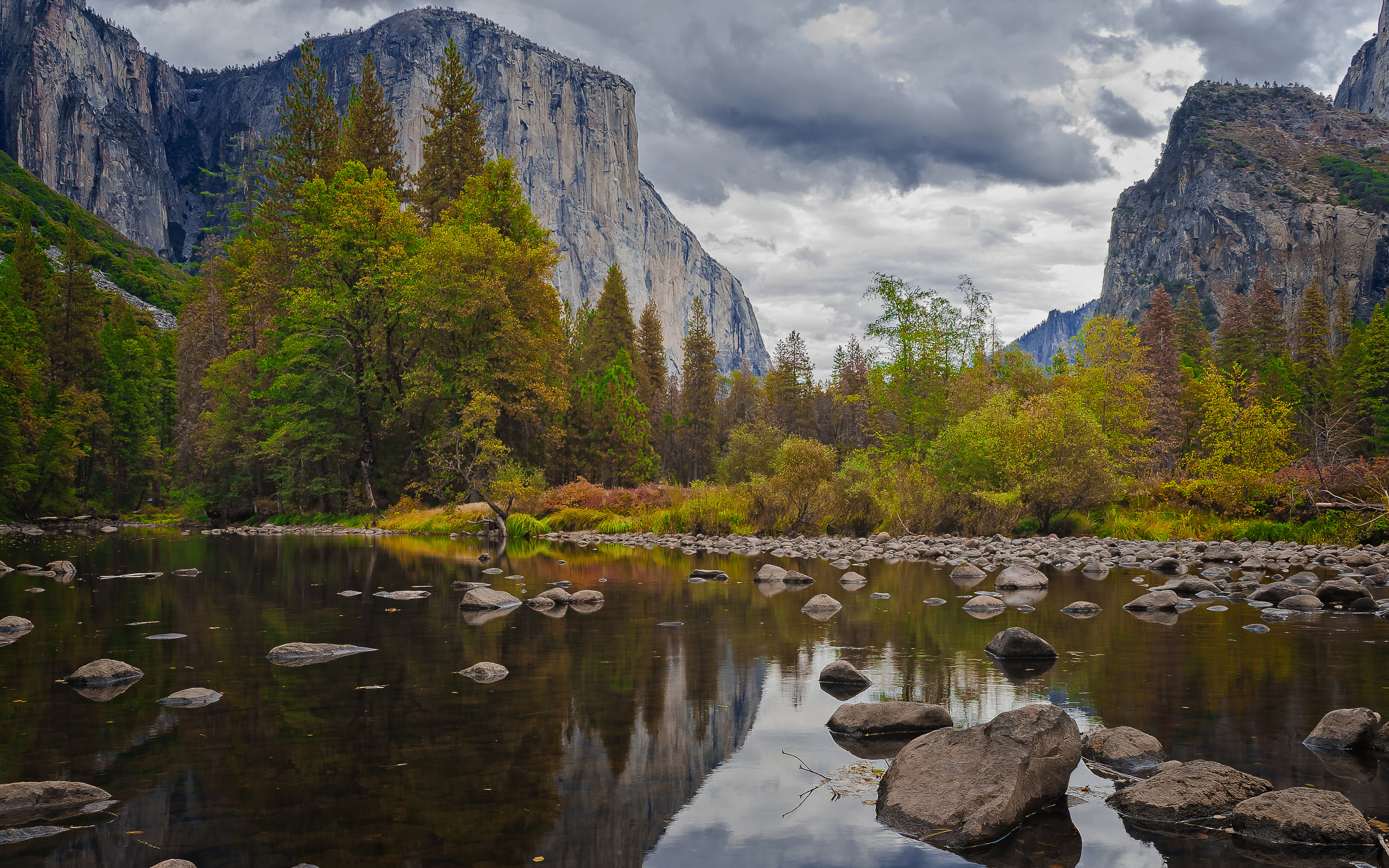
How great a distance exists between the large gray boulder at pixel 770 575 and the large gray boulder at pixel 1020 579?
3882 mm

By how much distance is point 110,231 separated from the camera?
10962cm

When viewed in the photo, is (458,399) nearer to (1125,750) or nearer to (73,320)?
(73,320)

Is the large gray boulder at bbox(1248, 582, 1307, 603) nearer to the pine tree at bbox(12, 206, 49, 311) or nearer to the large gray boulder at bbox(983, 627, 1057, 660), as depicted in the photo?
the large gray boulder at bbox(983, 627, 1057, 660)

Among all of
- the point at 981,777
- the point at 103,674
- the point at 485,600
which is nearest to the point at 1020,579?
the point at 485,600

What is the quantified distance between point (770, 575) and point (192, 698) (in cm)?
996

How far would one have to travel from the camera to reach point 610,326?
191ft

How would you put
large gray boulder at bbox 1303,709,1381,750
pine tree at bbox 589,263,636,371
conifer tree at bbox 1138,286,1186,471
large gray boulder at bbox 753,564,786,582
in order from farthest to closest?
pine tree at bbox 589,263,636,371 → conifer tree at bbox 1138,286,1186,471 → large gray boulder at bbox 753,564,786,582 → large gray boulder at bbox 1303,709,1381,750

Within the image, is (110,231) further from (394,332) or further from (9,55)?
(394,332)

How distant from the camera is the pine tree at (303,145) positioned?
136 ft

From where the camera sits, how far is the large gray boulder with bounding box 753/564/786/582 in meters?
14.3

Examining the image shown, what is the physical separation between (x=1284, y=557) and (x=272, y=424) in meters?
40.2

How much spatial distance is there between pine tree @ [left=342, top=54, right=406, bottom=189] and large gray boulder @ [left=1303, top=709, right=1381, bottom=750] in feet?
147

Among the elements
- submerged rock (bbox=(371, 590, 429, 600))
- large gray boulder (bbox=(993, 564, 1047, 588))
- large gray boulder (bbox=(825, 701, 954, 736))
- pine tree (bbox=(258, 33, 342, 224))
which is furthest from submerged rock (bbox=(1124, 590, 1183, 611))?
pine tree (bbox=(258, 33, 342, 224))

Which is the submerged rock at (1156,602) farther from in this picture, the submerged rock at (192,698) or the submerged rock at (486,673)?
the submerged rock at (192,698)
